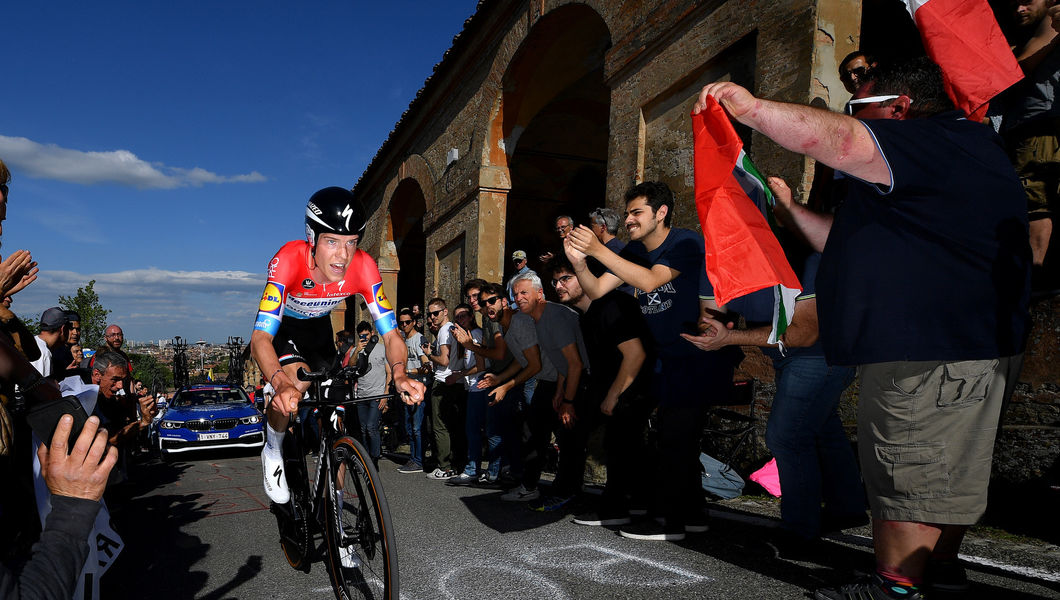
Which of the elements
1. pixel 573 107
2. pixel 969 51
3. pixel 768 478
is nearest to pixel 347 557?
pixel 768 478

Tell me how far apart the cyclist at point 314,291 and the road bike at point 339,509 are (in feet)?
0.32

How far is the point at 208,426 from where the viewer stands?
32.2 ft

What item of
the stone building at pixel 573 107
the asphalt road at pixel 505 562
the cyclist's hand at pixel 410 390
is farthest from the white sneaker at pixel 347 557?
the stone building at pixel 573 107

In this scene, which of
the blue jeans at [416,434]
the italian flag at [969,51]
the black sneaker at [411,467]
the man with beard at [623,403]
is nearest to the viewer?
the italian flag at [969,51]

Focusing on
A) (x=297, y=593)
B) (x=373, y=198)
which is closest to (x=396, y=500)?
(x=297, y=593)

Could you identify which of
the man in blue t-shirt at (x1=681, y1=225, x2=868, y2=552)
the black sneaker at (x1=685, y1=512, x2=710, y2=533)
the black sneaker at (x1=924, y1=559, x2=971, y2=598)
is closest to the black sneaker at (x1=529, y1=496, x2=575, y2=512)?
the black sneaker at (x1=685, y1=512, x2=710, y2=533)

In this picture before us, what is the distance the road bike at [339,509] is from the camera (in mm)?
2438

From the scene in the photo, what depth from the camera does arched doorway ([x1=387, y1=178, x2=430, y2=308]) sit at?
18156 mm

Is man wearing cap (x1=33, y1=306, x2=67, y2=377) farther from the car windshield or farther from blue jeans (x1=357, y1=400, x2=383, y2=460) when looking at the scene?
the car windshield

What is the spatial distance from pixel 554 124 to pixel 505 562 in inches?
514

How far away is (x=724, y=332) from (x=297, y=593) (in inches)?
100

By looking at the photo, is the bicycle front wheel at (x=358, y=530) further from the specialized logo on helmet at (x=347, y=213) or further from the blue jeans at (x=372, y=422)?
the blue jeans at (x=372, y=422)

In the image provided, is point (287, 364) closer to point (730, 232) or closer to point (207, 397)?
point (730, 232)

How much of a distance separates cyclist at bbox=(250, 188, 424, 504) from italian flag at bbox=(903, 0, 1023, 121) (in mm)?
2776
